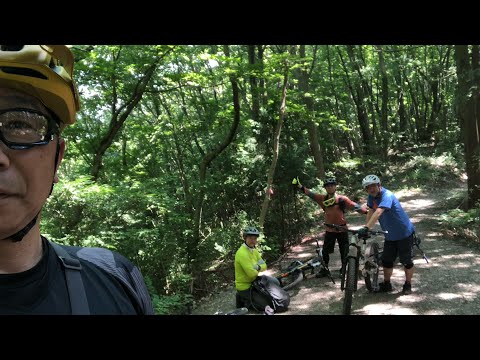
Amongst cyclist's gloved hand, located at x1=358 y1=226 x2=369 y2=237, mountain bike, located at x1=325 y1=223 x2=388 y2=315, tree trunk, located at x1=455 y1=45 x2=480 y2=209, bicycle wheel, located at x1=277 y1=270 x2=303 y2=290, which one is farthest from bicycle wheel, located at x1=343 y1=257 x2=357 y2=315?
tree trunk, located at x1=455 y1=45 x2=480 y2=209

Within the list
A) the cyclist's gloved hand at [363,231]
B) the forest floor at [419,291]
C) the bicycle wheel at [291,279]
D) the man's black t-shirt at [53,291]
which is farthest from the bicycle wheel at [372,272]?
the man's black t-shirt at [53,291]

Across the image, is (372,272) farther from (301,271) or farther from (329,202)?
(301,271)

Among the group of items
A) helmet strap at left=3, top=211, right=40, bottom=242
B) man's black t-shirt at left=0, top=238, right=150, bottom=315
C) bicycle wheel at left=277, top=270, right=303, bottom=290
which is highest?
helmet strap at left=3, top=211, right=40, bottom=242

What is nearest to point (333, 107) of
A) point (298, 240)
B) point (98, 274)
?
point (298, 240)

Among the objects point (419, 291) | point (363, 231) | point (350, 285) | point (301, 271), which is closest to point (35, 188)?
point (363, 231)

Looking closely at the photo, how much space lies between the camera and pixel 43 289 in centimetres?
120

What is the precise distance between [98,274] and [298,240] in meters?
10.7

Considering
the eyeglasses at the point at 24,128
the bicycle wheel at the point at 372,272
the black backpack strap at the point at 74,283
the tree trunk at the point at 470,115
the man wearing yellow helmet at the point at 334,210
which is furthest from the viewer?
the tree trunk at the point at 470,115

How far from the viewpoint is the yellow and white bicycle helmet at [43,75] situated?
3.69 feet

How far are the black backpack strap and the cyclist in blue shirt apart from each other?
4883mm

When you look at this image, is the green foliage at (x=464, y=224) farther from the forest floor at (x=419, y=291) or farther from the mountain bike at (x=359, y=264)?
the mountain bike at (x=359, y=264)

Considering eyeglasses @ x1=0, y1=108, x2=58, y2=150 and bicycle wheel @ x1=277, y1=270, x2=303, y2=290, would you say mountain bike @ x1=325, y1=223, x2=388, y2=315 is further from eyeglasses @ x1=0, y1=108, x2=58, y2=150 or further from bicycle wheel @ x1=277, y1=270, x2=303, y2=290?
eyeglasses @ x1=0, y1=108, x2=58, y2=150

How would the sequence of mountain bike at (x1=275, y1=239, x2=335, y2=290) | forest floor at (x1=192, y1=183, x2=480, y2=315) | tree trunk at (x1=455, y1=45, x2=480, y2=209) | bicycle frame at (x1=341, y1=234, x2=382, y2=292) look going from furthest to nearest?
tree trunk at (x1=455, y1=45, x2=480, y2=209)
mountain bike at (x1=275, y1=239, x2=335, y2=290)
bicycle frame at (x1=341, y1=234, x2=382, y2=292)
forest floor at (x1=192, y1=183, x2=480, y2=315)

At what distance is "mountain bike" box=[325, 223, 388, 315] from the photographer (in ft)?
18.3
